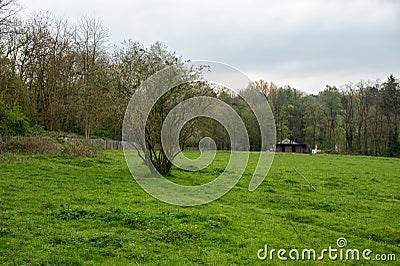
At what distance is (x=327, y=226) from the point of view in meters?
10.9

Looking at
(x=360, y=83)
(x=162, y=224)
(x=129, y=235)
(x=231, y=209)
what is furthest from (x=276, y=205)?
(x=360, y=83)

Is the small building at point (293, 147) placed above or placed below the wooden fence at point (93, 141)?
above

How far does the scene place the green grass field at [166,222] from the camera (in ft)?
24.9

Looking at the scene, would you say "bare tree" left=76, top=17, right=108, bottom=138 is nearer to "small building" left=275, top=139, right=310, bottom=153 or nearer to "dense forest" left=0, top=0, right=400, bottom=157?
"dense forest" left=0, top=0, right=400, bottom=157

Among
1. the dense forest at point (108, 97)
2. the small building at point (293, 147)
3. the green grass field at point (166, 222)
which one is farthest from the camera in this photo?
the small building at point (293, 147)

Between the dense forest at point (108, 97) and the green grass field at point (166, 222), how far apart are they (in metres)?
5.76

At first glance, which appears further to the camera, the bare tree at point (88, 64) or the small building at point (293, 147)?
the small building at point (293, 147)

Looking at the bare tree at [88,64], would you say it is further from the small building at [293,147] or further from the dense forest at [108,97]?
the small building at [293,147]

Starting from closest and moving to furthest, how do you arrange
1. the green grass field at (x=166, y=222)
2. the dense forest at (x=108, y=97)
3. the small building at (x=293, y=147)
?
the green grass field at (x=166, y=222) < the dense forest at (x=108, y=97) < the small building at (x=293, y=147)

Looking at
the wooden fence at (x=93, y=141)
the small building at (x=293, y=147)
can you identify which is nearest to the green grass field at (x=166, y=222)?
the wooden fence at (x=93, y=141)

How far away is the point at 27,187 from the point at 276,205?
8762 millimetres

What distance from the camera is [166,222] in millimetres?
10008

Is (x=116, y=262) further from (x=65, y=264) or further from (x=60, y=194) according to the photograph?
(x=60, y=194)

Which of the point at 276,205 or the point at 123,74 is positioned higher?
the point at 123,74
